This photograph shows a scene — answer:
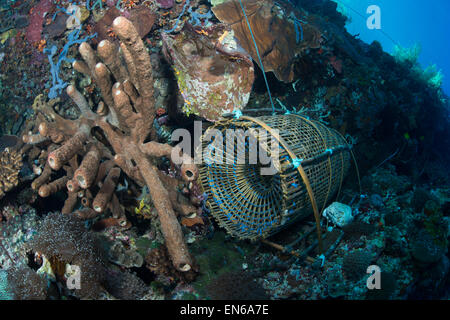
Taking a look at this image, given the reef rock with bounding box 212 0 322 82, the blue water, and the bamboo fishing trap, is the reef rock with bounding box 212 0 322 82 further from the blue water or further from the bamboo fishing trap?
the blue water

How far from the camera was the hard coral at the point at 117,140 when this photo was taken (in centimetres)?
247

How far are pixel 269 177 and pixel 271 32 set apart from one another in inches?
104

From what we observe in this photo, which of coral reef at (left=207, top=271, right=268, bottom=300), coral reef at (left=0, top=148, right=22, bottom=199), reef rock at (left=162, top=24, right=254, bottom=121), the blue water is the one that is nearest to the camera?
coral reef at (left=207, top=271, right=268, bottom=300)

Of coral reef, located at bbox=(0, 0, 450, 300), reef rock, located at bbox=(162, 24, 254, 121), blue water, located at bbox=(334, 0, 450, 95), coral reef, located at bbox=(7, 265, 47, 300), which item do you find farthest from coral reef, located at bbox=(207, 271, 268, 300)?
blue water, located at bbox=(334, 0, 450, 95)

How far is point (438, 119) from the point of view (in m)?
7.76

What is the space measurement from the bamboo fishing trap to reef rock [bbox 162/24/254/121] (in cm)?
56

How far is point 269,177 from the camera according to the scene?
3.98 m

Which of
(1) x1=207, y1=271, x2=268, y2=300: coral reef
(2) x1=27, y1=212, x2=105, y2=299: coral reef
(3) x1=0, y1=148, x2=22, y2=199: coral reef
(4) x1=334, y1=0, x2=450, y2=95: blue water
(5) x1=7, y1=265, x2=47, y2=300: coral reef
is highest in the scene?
(4) x1=334, y1=0, x2=450, y2=95: blue water

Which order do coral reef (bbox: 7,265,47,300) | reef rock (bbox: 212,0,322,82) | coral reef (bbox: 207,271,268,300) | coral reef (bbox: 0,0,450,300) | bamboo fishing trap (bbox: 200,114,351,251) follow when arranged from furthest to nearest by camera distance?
1. reef rock (bbox: 212,0,322,82)
2. bamboo fishing trap (bbox: 200,114,351,251)
3. coral reef (bbox: 0,0,450,300)
4. coral reef (bbox: 207,271,268,300)
5. coral reef (bbox: 7,265,47,300)

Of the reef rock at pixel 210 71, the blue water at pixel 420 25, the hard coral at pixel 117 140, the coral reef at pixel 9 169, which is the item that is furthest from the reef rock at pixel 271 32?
the blue water at pixel 420 25

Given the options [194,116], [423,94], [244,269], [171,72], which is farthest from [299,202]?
[423,94]

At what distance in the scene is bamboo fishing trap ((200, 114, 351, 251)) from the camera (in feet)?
9.18

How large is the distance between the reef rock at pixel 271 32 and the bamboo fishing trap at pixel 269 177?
123 cm

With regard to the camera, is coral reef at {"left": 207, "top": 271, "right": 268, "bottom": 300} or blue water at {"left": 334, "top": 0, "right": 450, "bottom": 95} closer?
coral reef at {"left": 207, "top": 271, "right": 268, "bottom": 300}
